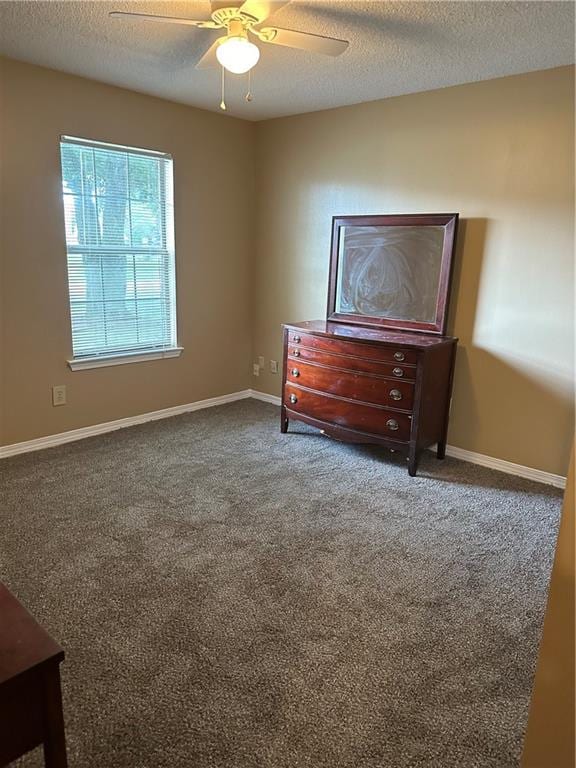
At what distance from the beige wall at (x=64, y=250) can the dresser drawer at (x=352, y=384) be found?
1077mm

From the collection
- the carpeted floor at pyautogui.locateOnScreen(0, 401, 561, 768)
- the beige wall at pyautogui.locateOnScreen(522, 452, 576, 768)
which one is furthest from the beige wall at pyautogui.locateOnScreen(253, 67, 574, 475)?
the beige wall at pyautogui.locateOnScreen(522, 452, 576, 768)

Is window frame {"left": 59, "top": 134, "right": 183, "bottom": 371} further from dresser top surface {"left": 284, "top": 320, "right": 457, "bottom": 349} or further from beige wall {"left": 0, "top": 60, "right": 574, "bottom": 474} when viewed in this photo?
dresser top surface {"left": 284, "top": 320, "right": 457, "bottom": 349}

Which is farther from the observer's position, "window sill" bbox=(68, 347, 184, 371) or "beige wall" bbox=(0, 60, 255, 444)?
"window sill" bbox=(68, 347, 184, 371)

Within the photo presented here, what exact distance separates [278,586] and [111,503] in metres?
1.13

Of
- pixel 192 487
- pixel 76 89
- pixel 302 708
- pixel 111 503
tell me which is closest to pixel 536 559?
pixel 302 708

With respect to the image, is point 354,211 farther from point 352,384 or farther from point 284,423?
point 284,423

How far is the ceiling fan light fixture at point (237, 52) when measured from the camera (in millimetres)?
1986

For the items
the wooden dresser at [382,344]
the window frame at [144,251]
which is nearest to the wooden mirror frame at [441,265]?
the wooden dresser at [382,344]

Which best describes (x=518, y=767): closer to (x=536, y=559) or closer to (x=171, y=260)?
(x=536, y=559)

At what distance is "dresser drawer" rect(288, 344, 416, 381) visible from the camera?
10.3 ft

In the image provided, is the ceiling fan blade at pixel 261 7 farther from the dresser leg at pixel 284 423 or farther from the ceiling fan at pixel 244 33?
the dresser leg at pixel 284 423

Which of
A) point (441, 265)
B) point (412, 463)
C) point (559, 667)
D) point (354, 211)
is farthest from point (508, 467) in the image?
point (559, 667)

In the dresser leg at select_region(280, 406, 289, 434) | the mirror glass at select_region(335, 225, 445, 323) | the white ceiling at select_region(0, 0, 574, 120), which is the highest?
the white ceiling at select_region(0, 0, 574, 120)

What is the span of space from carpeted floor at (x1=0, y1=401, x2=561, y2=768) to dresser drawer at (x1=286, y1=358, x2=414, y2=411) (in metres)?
0.47
